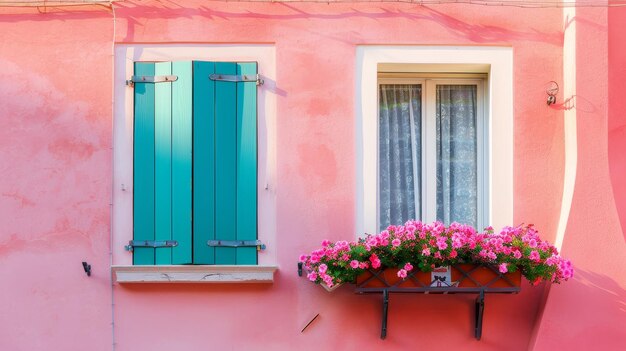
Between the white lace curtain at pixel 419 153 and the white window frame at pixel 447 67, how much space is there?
257 millimetres

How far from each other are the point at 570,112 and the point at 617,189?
676mm

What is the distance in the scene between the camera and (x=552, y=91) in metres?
8.27

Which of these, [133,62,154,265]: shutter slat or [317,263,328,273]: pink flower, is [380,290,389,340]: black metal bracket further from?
[133,62,154,265]: shutter slat

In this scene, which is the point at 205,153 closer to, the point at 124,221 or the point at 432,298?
the point at 124,221

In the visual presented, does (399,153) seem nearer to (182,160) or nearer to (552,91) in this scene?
(552,91)

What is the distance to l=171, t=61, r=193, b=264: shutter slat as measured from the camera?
812 cm

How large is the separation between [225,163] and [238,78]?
617 millimetres

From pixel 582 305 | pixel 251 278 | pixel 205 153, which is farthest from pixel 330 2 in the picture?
pixel 582 305

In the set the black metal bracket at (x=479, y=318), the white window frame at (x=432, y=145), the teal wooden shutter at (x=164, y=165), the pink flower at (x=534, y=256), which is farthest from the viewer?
the white window frame at (x=432, y=145)

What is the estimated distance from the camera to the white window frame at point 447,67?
8.24m

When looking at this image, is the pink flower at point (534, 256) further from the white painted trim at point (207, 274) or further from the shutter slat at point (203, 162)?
the shutter slat at point (203, 162)

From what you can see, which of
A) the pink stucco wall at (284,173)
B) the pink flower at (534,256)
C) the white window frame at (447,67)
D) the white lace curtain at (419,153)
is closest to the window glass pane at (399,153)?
the white lace curtain at (419,153)

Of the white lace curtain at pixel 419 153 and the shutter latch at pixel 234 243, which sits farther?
the white lace curtain at pixel 419 153

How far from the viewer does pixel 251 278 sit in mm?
8070
